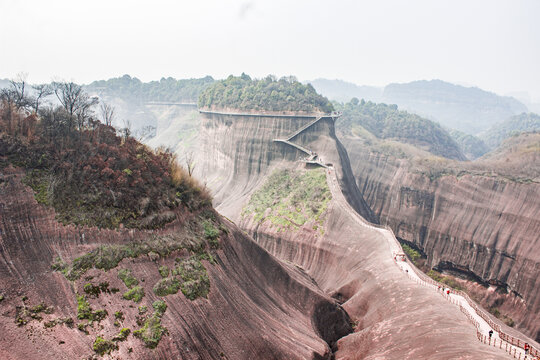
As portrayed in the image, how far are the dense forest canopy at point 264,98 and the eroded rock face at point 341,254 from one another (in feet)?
10.8

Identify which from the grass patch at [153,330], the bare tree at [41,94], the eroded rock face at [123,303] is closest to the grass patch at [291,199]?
the eroded rock face at [123,303]

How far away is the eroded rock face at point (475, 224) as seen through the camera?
49250 mm

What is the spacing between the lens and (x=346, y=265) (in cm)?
4222

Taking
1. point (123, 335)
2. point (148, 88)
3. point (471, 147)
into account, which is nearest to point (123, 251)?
point (123, 335)

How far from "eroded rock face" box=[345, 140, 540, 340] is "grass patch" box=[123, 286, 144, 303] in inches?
1857

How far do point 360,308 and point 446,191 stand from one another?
148ft

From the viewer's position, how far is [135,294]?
18516 millimetres

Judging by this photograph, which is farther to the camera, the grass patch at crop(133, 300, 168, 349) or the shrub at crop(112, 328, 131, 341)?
the grass patch at crop(133, 300, 168, 349)

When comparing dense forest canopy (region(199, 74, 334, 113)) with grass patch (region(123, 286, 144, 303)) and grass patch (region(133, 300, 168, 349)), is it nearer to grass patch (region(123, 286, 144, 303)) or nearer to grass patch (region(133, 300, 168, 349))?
grass patch (region(123, 286, 144, 303))

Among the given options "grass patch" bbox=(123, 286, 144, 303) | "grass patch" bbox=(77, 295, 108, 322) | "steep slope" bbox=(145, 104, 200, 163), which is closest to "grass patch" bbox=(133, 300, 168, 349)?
"grass patch" bbox=(123, 286, 144, 303)

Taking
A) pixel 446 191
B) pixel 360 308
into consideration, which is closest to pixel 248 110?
pixel 446 191

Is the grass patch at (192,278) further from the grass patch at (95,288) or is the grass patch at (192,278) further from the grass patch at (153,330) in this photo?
the grass patch at (95,288)

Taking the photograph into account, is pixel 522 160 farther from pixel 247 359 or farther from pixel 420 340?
pixel 247 359

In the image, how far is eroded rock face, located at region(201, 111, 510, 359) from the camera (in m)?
22.4
